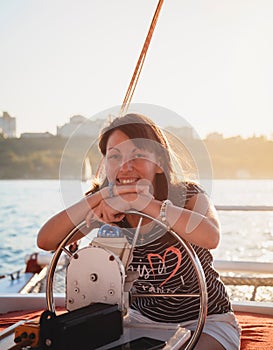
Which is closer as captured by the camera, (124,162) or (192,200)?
(124,162)

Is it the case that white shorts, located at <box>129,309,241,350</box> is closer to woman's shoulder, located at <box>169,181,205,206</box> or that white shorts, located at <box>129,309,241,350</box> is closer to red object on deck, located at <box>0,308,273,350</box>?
woman's shoulder, located at <box>169,181,205,206</box>

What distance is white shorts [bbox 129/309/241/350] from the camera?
4.45ft

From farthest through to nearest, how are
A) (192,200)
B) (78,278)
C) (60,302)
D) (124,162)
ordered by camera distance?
(60,302), (192,200), (124,162), (78,278)

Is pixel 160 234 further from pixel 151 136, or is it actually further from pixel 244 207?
pixel 244 207

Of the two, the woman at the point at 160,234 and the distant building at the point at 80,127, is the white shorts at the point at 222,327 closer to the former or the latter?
the woman at the point at 160,234

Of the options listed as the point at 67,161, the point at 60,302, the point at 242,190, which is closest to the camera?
the point at 67,161

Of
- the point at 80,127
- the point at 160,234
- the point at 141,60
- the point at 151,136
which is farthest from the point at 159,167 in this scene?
the point at 141,60

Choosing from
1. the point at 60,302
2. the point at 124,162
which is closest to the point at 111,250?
the point at 124,162

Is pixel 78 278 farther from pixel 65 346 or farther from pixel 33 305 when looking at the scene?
pixel 33 305

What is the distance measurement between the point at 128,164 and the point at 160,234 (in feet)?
0.55

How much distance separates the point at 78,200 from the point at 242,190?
2408 centimetres

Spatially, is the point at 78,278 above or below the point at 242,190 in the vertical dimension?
above

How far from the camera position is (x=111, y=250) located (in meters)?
1.02

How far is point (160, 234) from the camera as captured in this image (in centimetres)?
127
